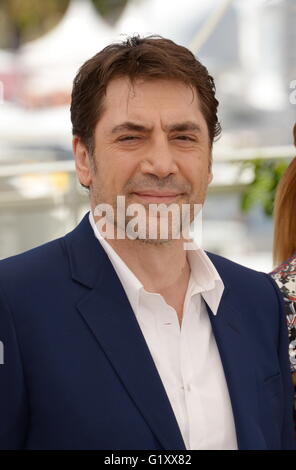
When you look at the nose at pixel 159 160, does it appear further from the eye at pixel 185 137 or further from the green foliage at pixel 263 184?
the green foliage at pixel 263 184

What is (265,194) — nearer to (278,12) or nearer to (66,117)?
(278,12)

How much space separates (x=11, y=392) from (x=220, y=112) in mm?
4561

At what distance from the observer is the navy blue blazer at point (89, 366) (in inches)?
55.1

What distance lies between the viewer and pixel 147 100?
Result: 1512 mm

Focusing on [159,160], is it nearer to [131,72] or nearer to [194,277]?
[131,72]

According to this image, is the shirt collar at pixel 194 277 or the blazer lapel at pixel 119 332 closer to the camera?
the blazer lapel at pixel 119 332

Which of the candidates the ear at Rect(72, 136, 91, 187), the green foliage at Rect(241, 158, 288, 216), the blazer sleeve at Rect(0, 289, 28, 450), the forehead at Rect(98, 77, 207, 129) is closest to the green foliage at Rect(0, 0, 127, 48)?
the green foliage at Rect(241, 158, 288, 216)

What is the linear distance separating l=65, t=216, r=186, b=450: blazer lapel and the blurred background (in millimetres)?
1785

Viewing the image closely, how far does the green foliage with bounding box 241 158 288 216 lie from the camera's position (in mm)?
4789

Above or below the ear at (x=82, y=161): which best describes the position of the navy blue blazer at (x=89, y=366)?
below

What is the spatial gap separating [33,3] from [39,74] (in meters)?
3.84

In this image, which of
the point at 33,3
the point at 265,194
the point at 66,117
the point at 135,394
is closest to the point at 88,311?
the point at 135,394

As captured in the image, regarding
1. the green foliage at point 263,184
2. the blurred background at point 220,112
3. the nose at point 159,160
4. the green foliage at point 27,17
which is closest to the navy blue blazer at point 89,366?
the nose at point 159,160

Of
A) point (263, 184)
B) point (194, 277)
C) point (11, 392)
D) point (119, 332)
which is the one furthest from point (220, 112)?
point (11, 392)
